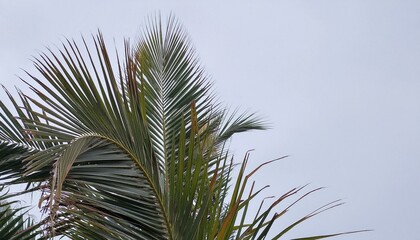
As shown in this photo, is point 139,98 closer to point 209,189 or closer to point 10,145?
point 209,189

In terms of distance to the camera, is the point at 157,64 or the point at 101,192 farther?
the point at 157,64

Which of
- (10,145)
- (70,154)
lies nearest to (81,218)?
(70,154)

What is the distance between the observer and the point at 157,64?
4.69m

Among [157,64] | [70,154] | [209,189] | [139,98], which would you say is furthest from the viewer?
[157,64]

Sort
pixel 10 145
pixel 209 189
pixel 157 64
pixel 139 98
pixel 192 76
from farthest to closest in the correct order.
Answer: pixel 157 64 < pixel 192 76 < pixel 10 145 < pixel 139 98 < pixel 209 189

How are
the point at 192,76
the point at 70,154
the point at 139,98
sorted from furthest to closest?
the point at 192,76 < the point at 139,98 < the point at 70,154

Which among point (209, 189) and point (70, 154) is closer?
point (70, 154)

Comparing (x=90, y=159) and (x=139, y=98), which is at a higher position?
(x=139, y=98)

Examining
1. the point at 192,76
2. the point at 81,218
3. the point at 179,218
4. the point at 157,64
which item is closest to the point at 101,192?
the point at 81,218

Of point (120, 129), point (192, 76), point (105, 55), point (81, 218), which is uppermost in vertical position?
point (192, 76)

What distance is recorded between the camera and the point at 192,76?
173 inches

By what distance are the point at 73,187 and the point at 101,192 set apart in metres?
0.21

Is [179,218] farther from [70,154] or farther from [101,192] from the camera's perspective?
Answer: [70,154]

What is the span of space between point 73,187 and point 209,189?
0.62 metres
